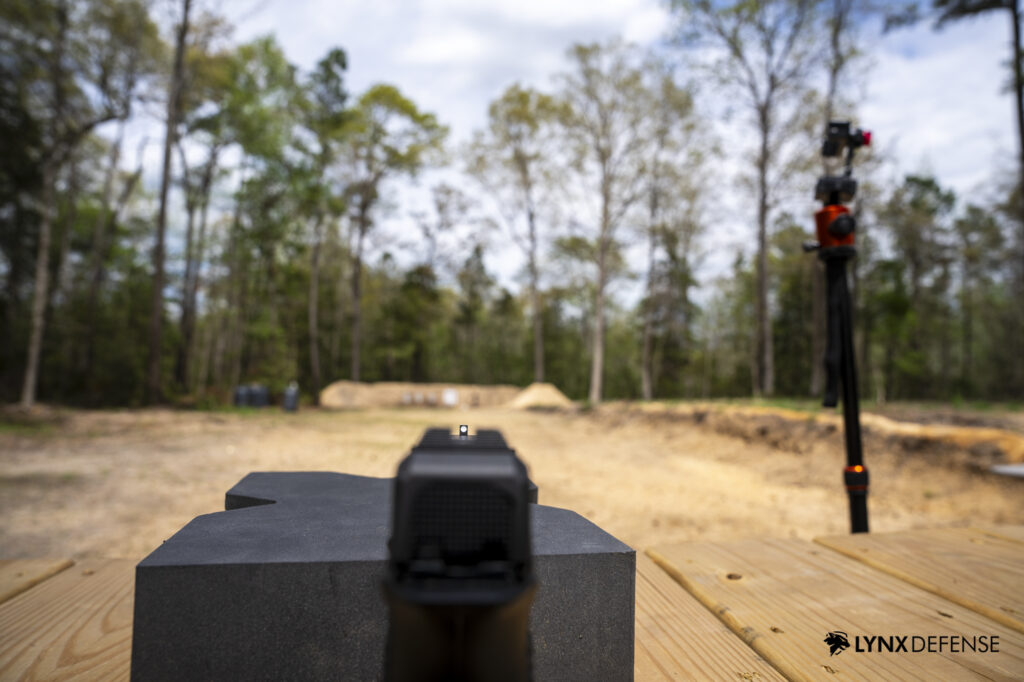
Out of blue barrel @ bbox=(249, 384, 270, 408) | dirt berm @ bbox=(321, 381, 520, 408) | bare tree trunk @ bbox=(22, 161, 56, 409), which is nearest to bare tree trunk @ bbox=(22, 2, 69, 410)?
bare tree trunk @ bbox=(22, 161, 56, 409)

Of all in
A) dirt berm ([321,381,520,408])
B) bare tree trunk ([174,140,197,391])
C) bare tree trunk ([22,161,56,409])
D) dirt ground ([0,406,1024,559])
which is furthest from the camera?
dirt berm ([321,381,520,408])

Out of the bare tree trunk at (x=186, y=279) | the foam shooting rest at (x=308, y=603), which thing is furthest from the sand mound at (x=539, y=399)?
Result: the foam shooting rest at (x=308, y=603)

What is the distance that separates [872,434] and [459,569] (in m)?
7.97

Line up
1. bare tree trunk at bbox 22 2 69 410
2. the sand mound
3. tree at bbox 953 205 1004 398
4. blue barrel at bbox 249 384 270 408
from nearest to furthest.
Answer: bare tree trunk at bbox 22 2 69 410 → blue barrel at bbox 249 384 270 408 → the sand mound → tree at bbox 953 205 1004 398

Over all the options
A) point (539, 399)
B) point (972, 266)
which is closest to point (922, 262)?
point (972, 266)

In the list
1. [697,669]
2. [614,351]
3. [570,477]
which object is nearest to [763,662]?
[697,669]

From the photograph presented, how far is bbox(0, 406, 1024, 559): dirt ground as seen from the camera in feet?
12.6

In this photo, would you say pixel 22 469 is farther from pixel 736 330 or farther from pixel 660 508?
pixel 736 330

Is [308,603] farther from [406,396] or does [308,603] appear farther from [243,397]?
[406,396]

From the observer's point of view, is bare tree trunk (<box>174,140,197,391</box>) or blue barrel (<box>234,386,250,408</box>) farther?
bare tree trunk (<box>174,140,197,391</box>)

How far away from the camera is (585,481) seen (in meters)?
6.36

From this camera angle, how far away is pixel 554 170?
65.7 ft

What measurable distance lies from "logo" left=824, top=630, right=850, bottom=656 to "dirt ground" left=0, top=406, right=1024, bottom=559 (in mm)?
807

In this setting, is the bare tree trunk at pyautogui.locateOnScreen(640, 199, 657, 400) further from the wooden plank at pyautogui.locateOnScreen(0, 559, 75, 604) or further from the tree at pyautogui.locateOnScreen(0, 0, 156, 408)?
the wooden plank at pyautogui.locateOnScreen(0, 559, 75, 604)
